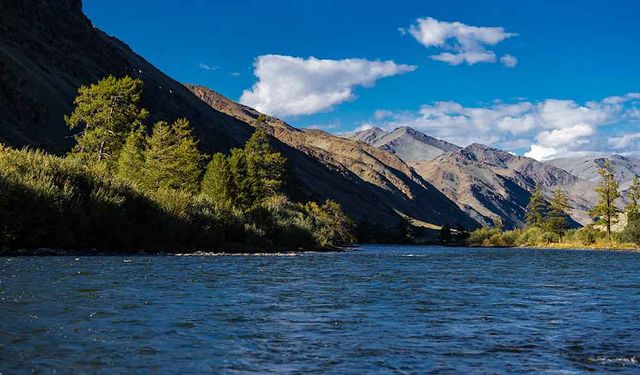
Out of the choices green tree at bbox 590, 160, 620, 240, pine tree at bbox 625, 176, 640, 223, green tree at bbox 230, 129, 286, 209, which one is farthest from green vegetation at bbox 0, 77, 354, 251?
pine tree at bbox 625, 176, 640, 223

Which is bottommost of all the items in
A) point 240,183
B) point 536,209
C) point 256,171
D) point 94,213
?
point 94,213

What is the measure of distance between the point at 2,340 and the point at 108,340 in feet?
6.33

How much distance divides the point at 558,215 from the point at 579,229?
3088 centimetres

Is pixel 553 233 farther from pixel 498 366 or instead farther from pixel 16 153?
pixel 498 366

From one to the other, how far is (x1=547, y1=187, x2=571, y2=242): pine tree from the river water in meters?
139

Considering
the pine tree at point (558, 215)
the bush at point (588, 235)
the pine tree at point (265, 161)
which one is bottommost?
the bush at point (588, 235)

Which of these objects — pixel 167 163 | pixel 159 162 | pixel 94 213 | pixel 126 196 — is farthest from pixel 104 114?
pixel 94 213

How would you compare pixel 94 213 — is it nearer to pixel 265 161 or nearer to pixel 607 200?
pixel 265 161

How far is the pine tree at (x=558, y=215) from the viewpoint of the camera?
156750 millimetres

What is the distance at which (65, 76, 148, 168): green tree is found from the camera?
224 ft

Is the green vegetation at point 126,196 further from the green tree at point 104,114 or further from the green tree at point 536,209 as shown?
the green tree at point 536,209

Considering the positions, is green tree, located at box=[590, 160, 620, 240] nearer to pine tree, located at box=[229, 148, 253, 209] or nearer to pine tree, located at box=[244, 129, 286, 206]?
pine tree, located at box=[244, 129, 286, 206]

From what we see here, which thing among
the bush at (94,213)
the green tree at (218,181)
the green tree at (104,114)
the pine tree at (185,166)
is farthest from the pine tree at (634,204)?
the green tree at (104,114)

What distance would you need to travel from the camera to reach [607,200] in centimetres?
12925
